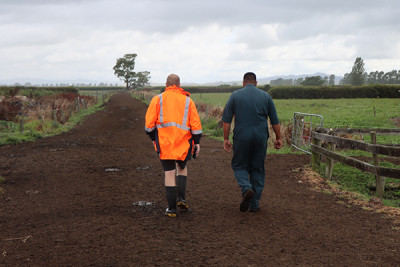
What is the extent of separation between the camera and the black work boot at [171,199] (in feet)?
17.6

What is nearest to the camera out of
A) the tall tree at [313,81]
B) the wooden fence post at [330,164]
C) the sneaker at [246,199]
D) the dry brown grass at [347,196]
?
the sneaker at [246,199]

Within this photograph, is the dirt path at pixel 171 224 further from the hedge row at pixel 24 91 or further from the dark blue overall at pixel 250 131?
the hedge row at pixel 24 91

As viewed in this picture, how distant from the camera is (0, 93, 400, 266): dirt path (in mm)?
4020

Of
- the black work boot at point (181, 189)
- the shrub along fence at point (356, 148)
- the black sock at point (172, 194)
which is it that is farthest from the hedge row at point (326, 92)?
the black sock at point (172, 194)

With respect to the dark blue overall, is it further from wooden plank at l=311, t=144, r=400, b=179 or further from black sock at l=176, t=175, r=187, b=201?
wooden plank at l=311, t=144, r=400, b=179

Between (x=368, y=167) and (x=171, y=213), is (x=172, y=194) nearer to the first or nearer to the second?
(x=171, y=213)

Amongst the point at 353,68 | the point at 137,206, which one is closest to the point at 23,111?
the point at 137,206

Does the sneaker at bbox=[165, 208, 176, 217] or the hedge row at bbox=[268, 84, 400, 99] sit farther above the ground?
the hedge row at bbox=[268, 84, 400, 99]

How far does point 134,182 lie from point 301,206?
346cm

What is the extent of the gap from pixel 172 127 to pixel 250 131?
1.12 meters

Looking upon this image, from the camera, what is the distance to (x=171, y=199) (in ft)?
17.6

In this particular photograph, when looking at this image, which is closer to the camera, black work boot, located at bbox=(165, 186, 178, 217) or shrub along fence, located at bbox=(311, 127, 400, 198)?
black work boot, located at bbox=(165, 186, 178, 217)

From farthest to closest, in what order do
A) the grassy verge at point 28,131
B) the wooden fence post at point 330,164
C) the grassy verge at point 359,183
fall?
1. the grassy verge at point 28,131
2. the wooden fence post at point 330,164
3. the grassy verge at point 359,183

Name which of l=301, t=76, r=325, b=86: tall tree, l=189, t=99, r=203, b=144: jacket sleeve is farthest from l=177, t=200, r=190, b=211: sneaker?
l=301, t=76, r=325, b=86: tall tree
